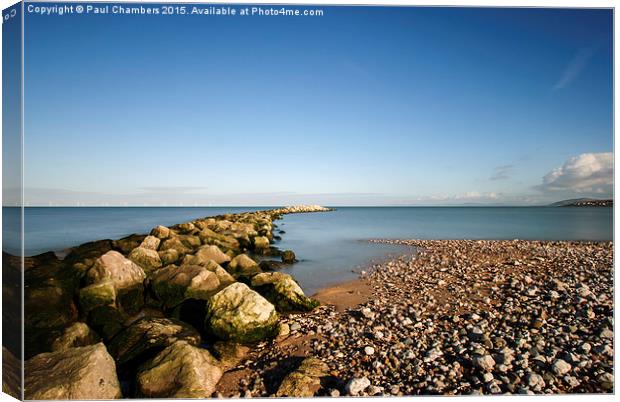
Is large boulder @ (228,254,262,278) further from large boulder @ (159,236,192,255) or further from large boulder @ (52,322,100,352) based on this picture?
large boulder @ (52,322,100,352)

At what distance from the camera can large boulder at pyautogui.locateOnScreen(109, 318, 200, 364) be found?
163 inches

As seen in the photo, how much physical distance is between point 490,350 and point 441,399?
0.97 m

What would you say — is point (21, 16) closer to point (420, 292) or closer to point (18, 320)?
point (18, 320)

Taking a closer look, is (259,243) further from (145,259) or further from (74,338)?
(74,338)

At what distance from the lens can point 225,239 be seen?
13047 mm

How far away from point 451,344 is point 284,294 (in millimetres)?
2761

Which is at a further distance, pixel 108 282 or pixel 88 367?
pixel 108 282

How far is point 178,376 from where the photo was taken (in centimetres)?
355

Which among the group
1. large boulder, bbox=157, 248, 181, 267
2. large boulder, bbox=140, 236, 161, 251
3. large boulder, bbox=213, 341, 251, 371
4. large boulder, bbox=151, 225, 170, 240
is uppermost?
large boulder, bbox=151, 225, 170, 240

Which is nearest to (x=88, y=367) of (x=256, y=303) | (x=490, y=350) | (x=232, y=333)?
(x=232, y=333)

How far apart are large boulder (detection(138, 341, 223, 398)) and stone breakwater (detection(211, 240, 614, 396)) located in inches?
7.0

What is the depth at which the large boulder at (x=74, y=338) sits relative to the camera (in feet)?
13.7

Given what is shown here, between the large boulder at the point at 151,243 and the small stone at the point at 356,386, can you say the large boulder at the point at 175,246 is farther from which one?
the small stone at the point at 356,386

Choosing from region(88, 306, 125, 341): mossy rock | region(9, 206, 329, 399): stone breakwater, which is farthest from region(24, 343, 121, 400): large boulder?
region(88, 306, 125, 341): mossy rock
